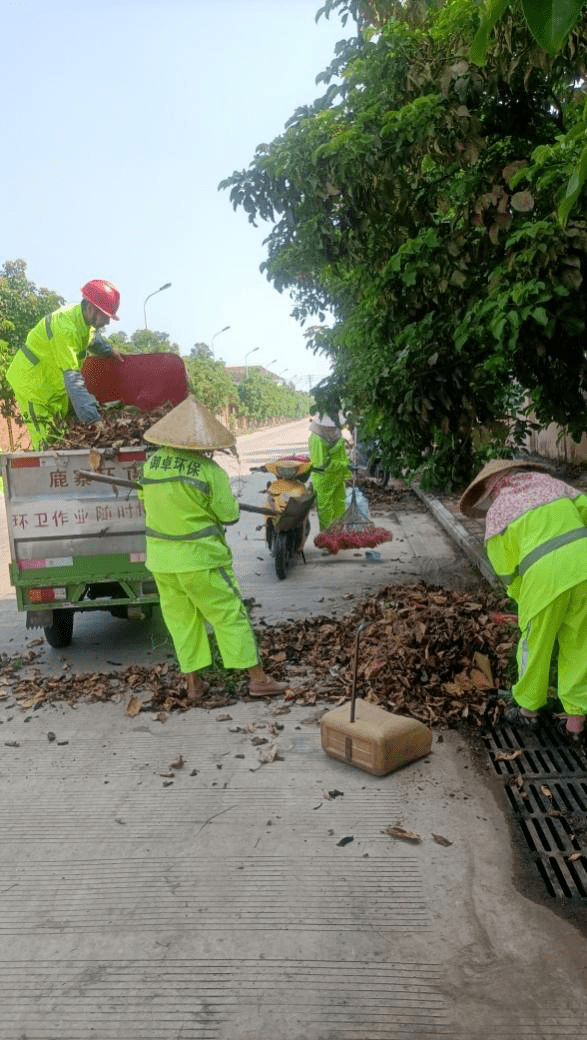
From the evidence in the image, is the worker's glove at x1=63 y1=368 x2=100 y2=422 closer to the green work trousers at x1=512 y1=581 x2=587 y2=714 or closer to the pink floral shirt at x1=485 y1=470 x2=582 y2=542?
the pink floral shirt at x1=485 y1=470 x2=582 y2=542

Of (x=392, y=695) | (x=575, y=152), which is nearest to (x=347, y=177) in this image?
(x=575, y=152)

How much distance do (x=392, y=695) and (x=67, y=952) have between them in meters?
2.51

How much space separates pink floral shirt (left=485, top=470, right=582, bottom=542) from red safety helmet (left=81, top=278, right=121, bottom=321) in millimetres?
3834

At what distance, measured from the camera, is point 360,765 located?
4.07 meters

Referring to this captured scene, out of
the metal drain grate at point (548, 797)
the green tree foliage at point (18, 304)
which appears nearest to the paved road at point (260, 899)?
the metal drain grate at point (548, 797)

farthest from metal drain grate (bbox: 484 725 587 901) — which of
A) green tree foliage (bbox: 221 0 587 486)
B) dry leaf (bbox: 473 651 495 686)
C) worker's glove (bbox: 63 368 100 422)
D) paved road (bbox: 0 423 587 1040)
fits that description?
worker's glove (bbox: 63 368 100 422)

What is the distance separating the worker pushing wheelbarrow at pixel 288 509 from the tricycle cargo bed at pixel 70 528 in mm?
2530

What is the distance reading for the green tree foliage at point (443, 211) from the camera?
500 centimetres

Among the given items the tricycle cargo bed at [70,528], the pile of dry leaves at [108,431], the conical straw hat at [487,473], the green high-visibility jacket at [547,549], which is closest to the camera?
the green high-visibility jacket at [547,549]

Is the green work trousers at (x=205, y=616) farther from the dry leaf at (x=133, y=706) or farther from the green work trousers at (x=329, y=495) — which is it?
the green work trousers at (x=329, y=495)

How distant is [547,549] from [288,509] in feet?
15.8

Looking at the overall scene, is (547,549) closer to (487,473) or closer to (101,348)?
(487,473)

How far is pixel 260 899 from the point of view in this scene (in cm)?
303

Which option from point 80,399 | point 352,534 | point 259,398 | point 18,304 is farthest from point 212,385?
point 80,399
